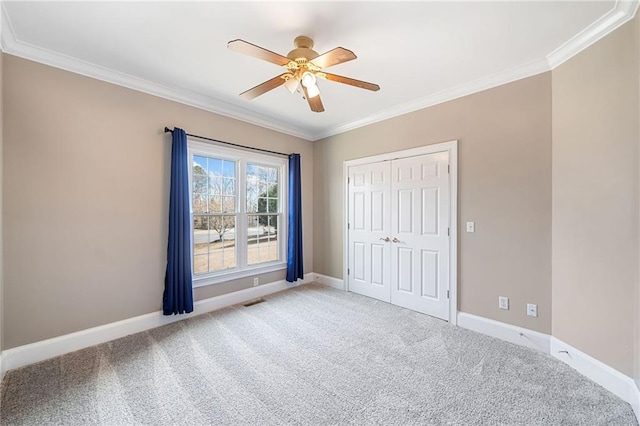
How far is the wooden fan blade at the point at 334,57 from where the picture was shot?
1.79m

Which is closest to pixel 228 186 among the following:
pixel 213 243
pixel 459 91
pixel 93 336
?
pixel 213 243

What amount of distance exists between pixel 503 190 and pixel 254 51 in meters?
2.73

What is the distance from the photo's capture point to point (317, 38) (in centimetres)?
215

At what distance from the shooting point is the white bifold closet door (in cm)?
324

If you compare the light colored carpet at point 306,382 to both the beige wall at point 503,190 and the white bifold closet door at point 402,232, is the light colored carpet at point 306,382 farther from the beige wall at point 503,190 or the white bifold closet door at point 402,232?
the white bifold closet door at point 402,232

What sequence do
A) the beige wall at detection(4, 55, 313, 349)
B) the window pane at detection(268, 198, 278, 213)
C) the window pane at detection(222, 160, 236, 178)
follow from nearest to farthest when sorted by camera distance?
the beige wall at detection(4, 55, 313, 349) < the window pane at detection(222, 160, 236, 178) < the window pane at detection(268, 198, 278, 213)

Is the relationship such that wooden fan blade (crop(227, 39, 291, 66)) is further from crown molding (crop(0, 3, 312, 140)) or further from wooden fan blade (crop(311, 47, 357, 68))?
crown molding (crop(0, 3, 312, 140))

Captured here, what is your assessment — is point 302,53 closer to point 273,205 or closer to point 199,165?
point 199,165

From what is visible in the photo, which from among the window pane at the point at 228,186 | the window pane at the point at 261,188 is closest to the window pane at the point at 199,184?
the window pane at the point at 228,186

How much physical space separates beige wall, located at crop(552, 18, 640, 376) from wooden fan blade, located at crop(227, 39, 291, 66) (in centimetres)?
247

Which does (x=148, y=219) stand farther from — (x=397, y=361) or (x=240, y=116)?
(x=397, y=361)

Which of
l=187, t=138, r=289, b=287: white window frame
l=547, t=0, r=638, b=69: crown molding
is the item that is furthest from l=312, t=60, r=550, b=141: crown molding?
l=187, t=138, r=289, b=287: white window frame

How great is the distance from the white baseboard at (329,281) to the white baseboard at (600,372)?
271 centimetres

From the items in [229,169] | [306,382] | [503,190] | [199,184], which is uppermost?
[229,169]
